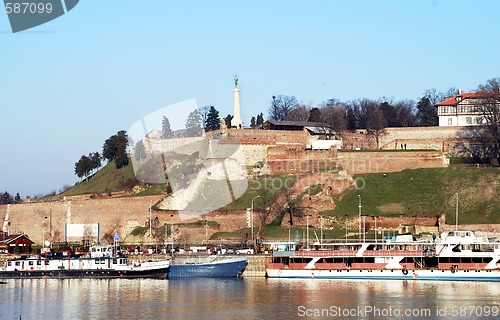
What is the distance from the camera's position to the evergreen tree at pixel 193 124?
4547 inches

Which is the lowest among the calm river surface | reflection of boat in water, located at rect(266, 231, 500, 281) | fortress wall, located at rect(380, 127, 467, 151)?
the calm river surface

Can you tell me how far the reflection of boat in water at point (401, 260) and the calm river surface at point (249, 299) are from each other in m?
2.20

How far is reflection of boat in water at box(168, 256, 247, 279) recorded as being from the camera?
251ft

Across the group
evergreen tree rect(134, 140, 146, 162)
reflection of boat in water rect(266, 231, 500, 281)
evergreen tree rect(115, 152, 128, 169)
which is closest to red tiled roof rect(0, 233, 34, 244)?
evergreen tree rect(134, 140, 146, 162)

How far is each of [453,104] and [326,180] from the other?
68.8ft

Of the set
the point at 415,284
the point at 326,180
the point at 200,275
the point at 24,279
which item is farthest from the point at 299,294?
the point at 326,180

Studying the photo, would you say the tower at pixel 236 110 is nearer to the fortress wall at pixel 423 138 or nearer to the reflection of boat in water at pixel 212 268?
the fortress wall at pixel 423 138

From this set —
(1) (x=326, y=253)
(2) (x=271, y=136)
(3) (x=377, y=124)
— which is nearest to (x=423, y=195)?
(2) (x=271, y=136)

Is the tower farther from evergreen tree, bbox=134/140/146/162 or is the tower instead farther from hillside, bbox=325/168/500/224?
hillside, bbox=325/168/500/224

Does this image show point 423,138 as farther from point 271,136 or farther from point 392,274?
point 392,274

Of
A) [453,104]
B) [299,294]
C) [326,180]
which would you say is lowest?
[299,294]

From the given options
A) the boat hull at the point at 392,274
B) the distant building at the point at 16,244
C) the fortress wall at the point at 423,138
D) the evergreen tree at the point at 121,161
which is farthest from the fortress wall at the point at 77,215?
the fortress wall at the point at 423,138

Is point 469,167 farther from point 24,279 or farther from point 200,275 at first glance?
point 24,279

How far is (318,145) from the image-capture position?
10738cm
